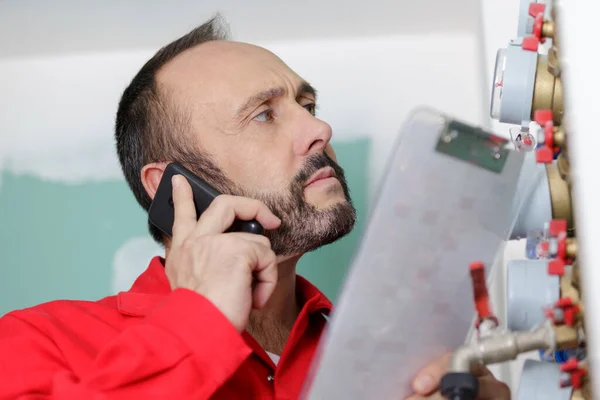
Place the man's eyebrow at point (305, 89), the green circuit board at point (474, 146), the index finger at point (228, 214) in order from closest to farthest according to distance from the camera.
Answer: the green circuit board at point (474, 146) < the index finger at point (228, 214) < the man's eyebrow at point (305, 89)

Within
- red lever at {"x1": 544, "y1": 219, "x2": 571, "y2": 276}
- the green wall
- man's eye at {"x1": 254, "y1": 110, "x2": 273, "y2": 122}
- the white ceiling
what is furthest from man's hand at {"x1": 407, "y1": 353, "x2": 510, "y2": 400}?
the white ceiling

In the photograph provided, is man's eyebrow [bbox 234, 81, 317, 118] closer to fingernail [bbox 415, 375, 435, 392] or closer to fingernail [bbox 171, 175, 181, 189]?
fingernail [bbox 171, 175, 181, 189]

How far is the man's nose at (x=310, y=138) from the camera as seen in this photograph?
120 cm

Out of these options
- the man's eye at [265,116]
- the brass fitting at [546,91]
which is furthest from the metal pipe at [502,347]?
the man's eye at [265,116]

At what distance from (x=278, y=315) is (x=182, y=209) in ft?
1.01

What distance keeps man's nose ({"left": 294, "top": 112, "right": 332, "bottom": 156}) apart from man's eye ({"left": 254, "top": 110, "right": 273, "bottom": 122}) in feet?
0.20

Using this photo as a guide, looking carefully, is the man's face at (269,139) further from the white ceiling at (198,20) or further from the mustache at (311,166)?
the white ceiling at (198,20)

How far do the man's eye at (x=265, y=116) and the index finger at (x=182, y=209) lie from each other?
0.62 ft

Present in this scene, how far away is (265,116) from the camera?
1.26 m

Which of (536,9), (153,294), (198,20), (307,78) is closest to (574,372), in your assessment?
(536,9)

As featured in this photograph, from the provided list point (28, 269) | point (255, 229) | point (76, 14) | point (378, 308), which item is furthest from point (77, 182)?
point (378, 308)

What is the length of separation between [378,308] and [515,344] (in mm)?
124

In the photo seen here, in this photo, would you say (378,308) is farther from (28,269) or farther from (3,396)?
(28,269)

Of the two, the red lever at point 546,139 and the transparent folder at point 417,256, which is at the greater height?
the red lever at point 546,139
